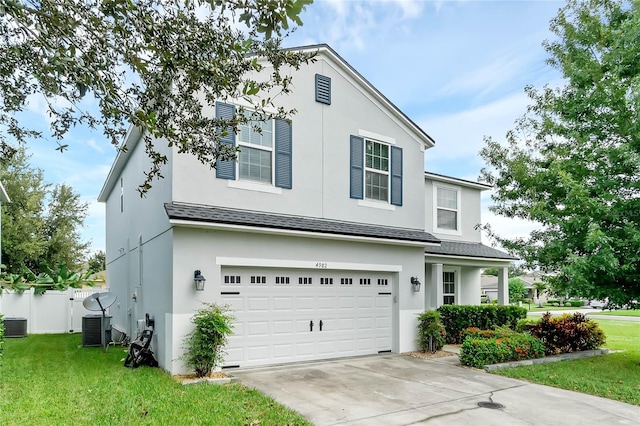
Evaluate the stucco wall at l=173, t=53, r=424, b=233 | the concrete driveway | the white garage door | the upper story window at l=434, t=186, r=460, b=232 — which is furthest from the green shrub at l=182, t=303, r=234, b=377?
the upper story window at l=434, t=186, r=460, b=232

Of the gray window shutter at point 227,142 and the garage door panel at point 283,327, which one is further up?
the gray window shutter at point 227,142

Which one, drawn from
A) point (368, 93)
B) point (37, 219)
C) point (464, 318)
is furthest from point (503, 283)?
point (37, 219)

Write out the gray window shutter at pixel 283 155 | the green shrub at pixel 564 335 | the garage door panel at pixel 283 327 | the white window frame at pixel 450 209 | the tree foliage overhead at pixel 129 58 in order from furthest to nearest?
the white window frame at pixel 450 209, the green shrub at pixel 564 335, the gray window shutter at pixel 283 155, the garage door panel at pixel 283 327, the tree foliage overhead at pixel 129 58

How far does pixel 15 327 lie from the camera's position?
17094 millimetres

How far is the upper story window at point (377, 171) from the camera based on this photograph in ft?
42.0

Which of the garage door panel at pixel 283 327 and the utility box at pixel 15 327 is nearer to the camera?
the garage door panel at pixel 283 327

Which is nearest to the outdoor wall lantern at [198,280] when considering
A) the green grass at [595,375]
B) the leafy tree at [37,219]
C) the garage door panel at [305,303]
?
the garage door panel at [305,303]

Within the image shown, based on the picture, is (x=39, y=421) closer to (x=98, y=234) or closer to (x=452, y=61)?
(x=452, y=61)

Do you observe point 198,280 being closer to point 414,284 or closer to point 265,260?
point 265,260


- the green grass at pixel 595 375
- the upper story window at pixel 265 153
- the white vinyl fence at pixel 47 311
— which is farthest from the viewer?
the white vinyl fence at pixel 47 311

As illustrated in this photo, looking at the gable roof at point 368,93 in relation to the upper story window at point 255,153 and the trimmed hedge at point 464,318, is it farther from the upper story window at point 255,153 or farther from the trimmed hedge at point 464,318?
the trimmed hedge at point 464,318

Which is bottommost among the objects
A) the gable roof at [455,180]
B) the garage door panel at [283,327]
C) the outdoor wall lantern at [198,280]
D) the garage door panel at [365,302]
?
the garage door panel at [283,327]

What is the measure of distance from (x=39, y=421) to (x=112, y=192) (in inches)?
602

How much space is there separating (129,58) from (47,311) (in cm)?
1814
